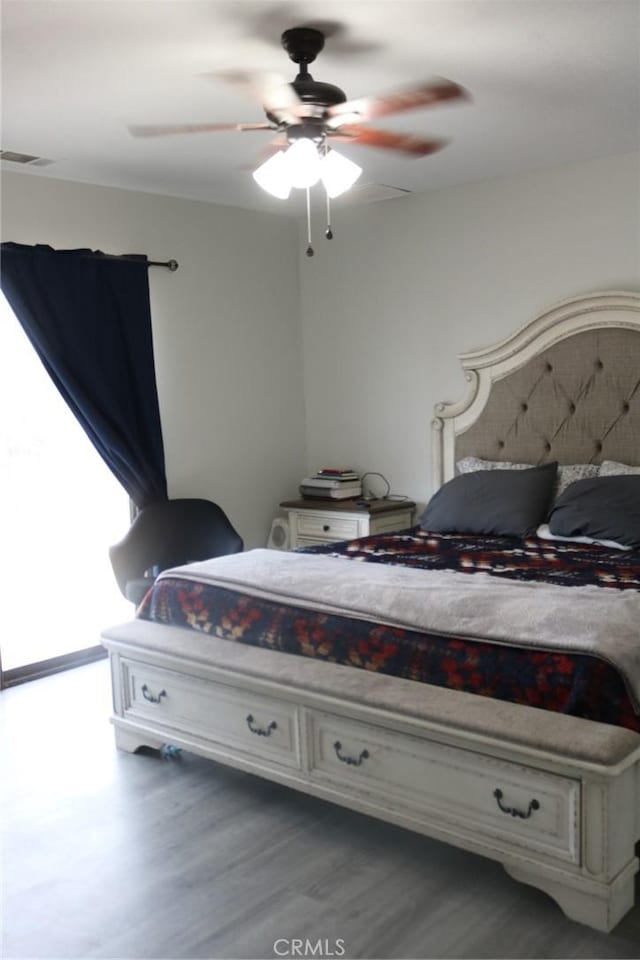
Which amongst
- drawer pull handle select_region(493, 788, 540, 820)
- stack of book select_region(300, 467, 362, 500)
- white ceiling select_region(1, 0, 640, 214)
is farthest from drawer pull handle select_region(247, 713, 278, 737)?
stack of book select_region(300, 467, 362, 500)

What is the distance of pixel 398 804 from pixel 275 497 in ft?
10.1

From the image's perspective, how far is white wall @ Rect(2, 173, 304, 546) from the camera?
453 centimetres

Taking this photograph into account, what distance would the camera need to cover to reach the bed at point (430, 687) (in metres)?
2.24

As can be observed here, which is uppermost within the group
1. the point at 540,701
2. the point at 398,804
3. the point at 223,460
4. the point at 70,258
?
the point at 70,258

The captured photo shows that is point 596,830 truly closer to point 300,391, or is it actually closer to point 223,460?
point 223,460

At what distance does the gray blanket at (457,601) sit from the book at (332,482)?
1.71 meters

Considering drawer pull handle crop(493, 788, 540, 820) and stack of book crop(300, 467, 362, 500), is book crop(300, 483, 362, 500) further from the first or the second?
drawer pull handle crop(493, 788, 540, 820)

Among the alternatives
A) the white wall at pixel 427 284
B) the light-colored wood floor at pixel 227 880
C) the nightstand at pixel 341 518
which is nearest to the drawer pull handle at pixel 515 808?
the light-colored wood floor at pixel 227 880

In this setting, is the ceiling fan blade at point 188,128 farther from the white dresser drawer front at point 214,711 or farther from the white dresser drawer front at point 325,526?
the white dresser drawer front at point 325,526

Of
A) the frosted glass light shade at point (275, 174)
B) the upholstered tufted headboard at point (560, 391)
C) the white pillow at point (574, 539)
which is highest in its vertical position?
the frosted glass light shade at point (275, 174)

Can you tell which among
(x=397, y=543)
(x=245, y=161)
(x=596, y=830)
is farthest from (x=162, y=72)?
(x=596, y=830)

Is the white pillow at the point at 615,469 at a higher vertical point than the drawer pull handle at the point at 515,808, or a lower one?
higher

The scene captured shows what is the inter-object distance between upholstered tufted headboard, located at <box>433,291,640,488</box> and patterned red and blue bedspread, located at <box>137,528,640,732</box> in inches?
28.0

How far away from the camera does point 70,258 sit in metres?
4.33
